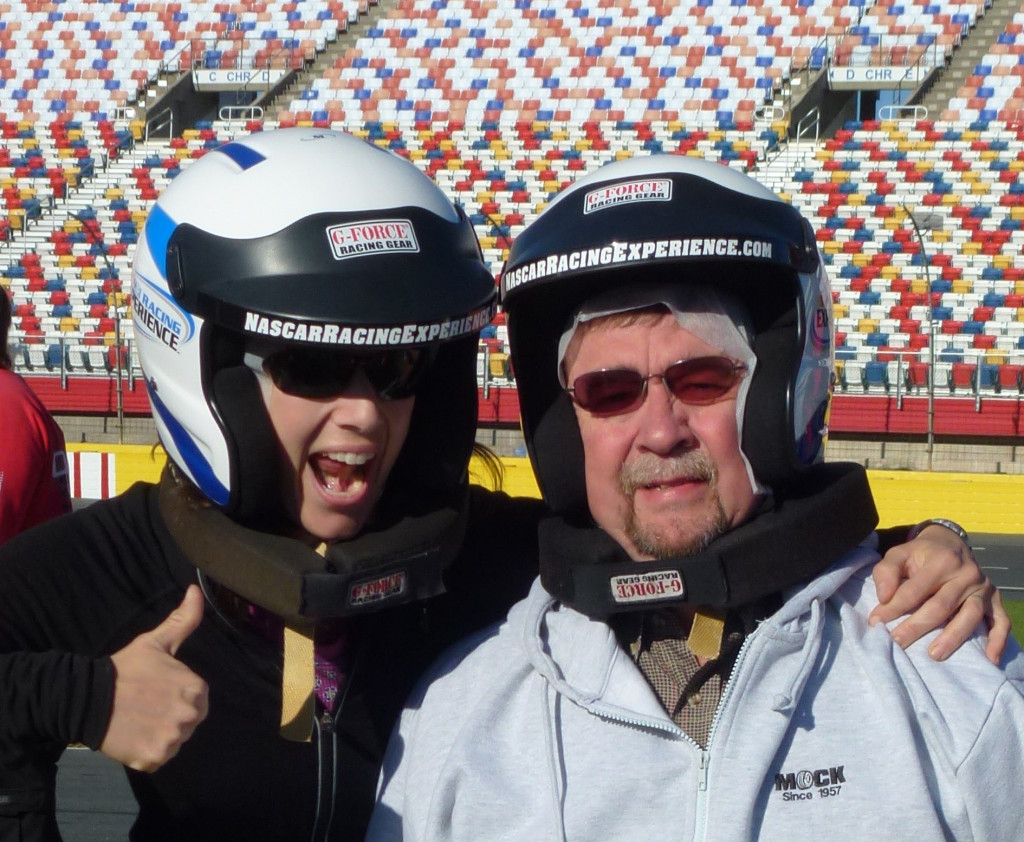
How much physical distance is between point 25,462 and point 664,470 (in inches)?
82.7

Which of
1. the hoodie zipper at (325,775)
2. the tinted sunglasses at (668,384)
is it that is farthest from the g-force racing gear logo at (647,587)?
the hoodie zipper at (325,775)

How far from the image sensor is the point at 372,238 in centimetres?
224

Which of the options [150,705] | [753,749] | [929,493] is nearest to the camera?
[150,705]

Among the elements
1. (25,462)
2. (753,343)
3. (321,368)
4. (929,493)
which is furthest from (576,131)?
(321,368)

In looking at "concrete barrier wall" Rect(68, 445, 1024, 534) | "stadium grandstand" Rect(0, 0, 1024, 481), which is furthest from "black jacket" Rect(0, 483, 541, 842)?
"stadium grandstand" Rect(0, 0, 1024, 481)

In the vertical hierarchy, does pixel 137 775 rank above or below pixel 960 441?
above

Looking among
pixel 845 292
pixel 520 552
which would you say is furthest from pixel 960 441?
pixel 520 552

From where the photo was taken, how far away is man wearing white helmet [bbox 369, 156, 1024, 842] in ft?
6.36

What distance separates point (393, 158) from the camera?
2488 millimetres

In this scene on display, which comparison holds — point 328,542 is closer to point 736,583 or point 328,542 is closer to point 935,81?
point 736,583

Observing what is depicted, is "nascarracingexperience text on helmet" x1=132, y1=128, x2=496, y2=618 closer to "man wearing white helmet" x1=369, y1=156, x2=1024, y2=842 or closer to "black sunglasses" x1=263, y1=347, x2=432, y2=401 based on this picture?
"black sunglasses" x1=263, y1=347, x2=432, y2=401

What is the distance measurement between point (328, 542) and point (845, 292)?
20.3 metres

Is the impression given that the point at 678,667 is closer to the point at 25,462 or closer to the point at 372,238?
the point at 372,238

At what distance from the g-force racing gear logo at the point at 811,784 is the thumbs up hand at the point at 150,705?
31.3 inches
